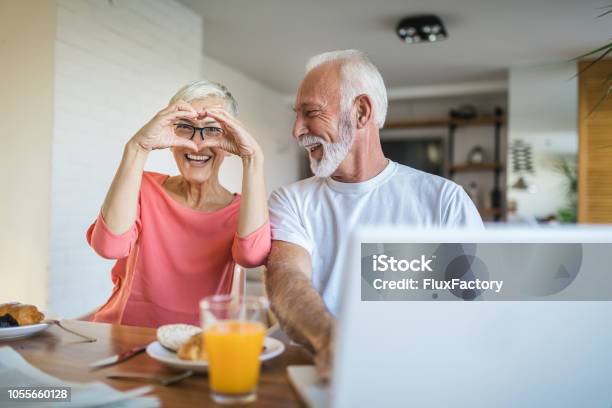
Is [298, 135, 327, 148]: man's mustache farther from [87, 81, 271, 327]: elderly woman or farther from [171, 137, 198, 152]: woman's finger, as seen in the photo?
[171, 137, 198, 152]: woman's finger

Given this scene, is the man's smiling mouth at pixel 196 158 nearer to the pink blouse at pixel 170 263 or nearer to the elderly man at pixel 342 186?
the pink blouse at pixel 170 263

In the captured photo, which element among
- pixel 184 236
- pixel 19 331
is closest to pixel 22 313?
pixel 19 331

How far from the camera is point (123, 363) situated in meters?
0.88

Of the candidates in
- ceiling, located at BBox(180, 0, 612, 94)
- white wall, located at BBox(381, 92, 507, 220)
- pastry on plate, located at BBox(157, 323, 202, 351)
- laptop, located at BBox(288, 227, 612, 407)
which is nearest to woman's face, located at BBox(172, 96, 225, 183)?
pastry on plate, located at BBox(157, 323, 202, 351)

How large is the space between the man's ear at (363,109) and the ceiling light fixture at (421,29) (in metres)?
2.79

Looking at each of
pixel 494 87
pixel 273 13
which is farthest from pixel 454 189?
pixel 494 87

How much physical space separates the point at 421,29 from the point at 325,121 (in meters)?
2.97

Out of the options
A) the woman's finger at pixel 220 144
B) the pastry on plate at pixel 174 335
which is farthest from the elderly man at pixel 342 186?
the pastry on plate at pixel 174 335

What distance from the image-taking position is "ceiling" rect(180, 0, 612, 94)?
12.6 ft

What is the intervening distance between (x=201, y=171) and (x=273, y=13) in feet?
9.09

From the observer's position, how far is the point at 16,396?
755 mm

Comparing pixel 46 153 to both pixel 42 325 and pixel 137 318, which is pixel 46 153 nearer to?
pixel 137 318

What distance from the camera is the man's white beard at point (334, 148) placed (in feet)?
4.83

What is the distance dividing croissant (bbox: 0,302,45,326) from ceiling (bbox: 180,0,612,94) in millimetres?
3157
